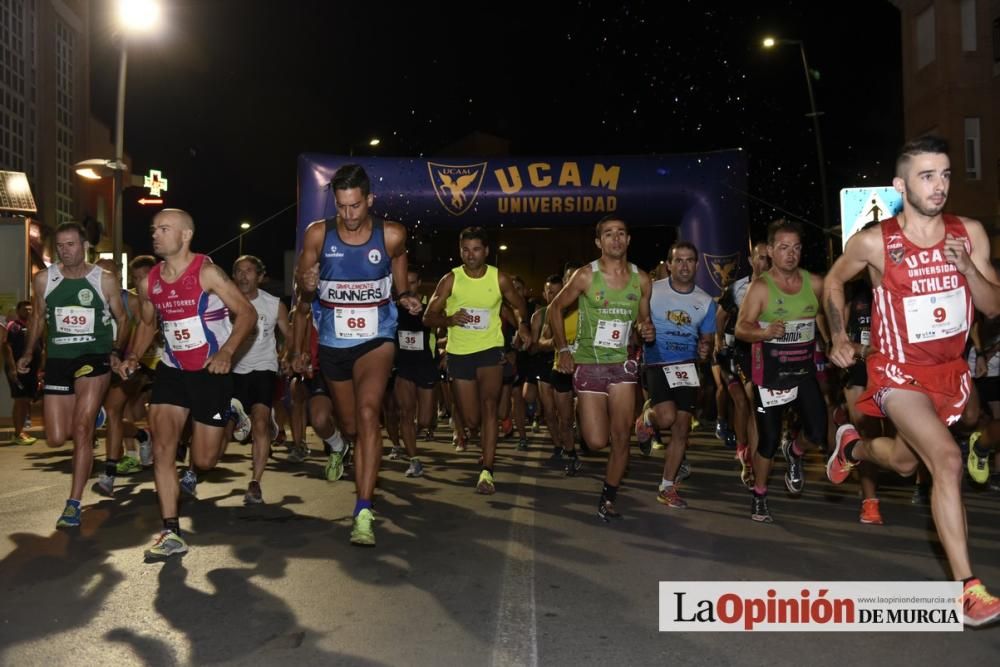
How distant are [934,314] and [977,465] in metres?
3.24

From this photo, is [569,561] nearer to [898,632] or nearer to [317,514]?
[898,632]

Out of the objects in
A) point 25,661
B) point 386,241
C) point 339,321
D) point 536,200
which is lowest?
point 25,661

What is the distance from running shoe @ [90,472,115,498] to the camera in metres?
8.41

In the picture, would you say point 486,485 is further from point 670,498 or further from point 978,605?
point 978,605

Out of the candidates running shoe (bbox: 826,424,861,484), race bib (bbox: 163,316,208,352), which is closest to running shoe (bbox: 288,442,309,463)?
race bib (bbox: 163,316,208,352)

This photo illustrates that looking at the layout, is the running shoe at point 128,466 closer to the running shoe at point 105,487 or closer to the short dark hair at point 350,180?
the running shoe at point 105,487

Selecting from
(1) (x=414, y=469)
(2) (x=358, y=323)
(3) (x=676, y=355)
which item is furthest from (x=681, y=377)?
(1) (x=414, y=469)

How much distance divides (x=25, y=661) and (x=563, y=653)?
2.05 m

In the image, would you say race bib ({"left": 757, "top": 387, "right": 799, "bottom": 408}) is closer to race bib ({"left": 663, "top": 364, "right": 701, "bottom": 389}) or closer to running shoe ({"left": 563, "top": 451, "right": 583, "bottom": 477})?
race bib ({"left": 663, "top": 364, "right": 701, "bottom": 389})

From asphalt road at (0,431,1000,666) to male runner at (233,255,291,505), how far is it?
37 centimetres

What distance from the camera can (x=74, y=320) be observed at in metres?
7.40

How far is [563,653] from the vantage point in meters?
3.88

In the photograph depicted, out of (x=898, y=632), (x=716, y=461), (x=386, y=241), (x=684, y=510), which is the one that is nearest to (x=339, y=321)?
(x=386, y=241)

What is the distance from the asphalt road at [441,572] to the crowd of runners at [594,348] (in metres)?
0.31
